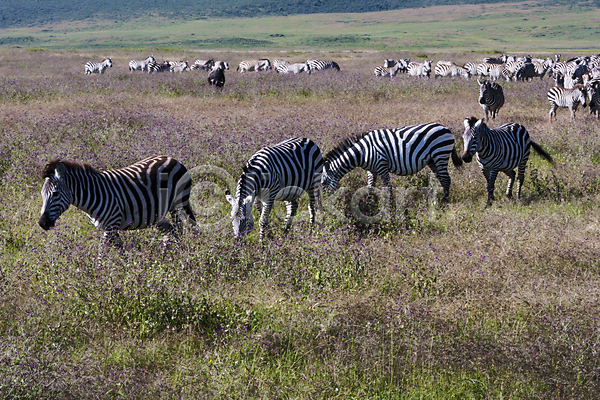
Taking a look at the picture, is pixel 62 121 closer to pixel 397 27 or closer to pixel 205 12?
pixel 397 27

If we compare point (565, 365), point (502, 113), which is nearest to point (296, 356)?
point (565, 365)

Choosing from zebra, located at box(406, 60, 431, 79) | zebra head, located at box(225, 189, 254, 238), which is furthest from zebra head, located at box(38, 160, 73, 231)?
zebra, located at box(406, 60, 431, 79)

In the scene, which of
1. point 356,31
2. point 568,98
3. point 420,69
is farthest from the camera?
point 356,31

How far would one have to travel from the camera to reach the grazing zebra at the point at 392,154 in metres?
8.20

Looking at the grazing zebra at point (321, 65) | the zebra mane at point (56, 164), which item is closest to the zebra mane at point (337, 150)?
the zebra mane at point (56, 164)

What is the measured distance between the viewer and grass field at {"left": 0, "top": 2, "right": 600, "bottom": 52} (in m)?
99.8

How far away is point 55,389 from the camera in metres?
3.47

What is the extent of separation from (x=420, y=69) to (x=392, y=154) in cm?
2494

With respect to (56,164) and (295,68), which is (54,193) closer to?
(56,164)

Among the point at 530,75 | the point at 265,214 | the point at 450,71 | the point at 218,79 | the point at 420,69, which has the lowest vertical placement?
the point at 265,214

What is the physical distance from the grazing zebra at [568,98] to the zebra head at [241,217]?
1213cm

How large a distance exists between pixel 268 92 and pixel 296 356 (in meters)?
15.4

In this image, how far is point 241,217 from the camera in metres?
5.72

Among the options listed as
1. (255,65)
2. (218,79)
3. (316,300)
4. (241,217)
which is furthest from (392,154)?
(255,65)
